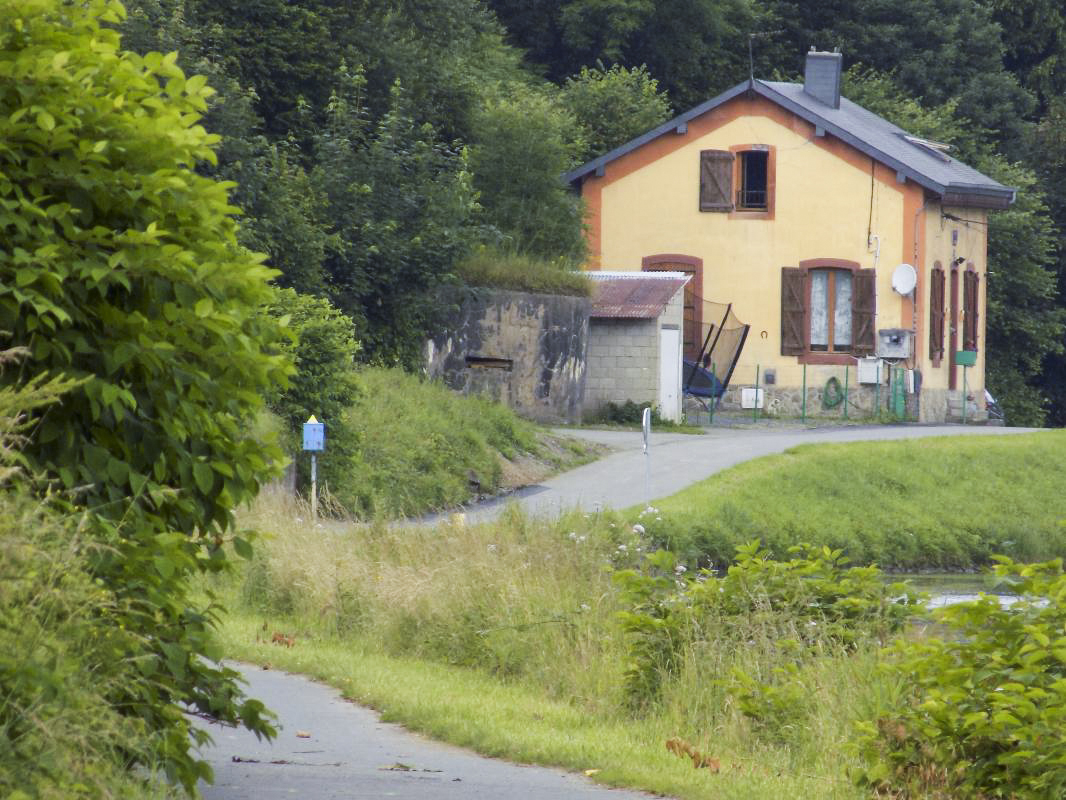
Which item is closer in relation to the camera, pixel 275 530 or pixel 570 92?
pixel 275 530

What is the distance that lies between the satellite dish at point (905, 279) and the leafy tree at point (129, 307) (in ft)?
118

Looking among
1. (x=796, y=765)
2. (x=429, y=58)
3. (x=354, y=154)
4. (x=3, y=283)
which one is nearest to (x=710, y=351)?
(x=429, y=58)

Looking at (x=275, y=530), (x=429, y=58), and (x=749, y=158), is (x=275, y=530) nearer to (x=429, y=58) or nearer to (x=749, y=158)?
(x=429, y=58)

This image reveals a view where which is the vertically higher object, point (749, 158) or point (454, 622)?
point (749, 158)

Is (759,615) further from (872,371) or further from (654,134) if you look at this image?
(654,134)

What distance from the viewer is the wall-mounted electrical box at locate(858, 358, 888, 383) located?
42.1m

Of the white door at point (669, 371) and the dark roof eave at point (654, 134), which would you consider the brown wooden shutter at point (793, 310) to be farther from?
the white door at point (669, 371)

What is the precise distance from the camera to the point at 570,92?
49.7 meters

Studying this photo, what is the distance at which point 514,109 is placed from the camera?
38.8 metres

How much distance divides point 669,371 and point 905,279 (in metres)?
8.54

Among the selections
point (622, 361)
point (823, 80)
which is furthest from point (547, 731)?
point (823, 80)

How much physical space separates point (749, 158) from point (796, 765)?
34619 mm

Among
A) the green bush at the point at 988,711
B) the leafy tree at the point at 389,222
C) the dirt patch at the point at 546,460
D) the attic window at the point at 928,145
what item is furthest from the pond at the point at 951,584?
the attic window at the point at 928,145

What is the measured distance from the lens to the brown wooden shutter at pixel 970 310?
46.3 metres
